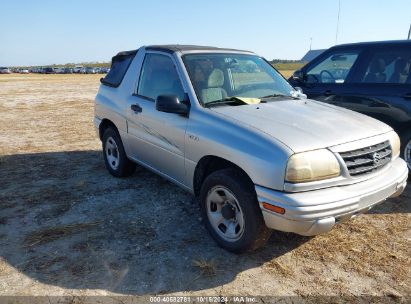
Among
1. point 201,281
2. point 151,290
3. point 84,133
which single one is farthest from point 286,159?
point 84,133

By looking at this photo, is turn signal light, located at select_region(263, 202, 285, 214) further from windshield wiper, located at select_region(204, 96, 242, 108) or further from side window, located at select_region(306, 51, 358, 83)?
side window, located at select_region(306, 51, 358, 83)

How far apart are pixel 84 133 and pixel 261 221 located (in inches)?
269

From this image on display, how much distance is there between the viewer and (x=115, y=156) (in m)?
5.45

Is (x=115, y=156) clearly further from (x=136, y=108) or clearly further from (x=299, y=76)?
(x=299, y=76)

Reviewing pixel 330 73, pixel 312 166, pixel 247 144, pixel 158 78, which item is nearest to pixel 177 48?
pixel 158 78

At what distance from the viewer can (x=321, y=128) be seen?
10.5 ft

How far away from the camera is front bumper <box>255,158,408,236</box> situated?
2.77 meters

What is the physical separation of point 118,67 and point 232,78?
1.94 meters

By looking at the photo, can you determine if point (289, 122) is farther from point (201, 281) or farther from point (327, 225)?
point (201, 281)

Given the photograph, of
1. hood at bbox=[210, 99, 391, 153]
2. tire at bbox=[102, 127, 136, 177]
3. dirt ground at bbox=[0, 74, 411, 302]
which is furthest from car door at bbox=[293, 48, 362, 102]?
tire at bbox=[102, 127, 136, 177]

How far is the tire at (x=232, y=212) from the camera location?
3.08 m

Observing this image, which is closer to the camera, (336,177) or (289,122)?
(336,177)

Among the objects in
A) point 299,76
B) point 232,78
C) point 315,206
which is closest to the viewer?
point 315,206

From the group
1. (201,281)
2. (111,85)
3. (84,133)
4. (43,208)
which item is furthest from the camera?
(84,133)
